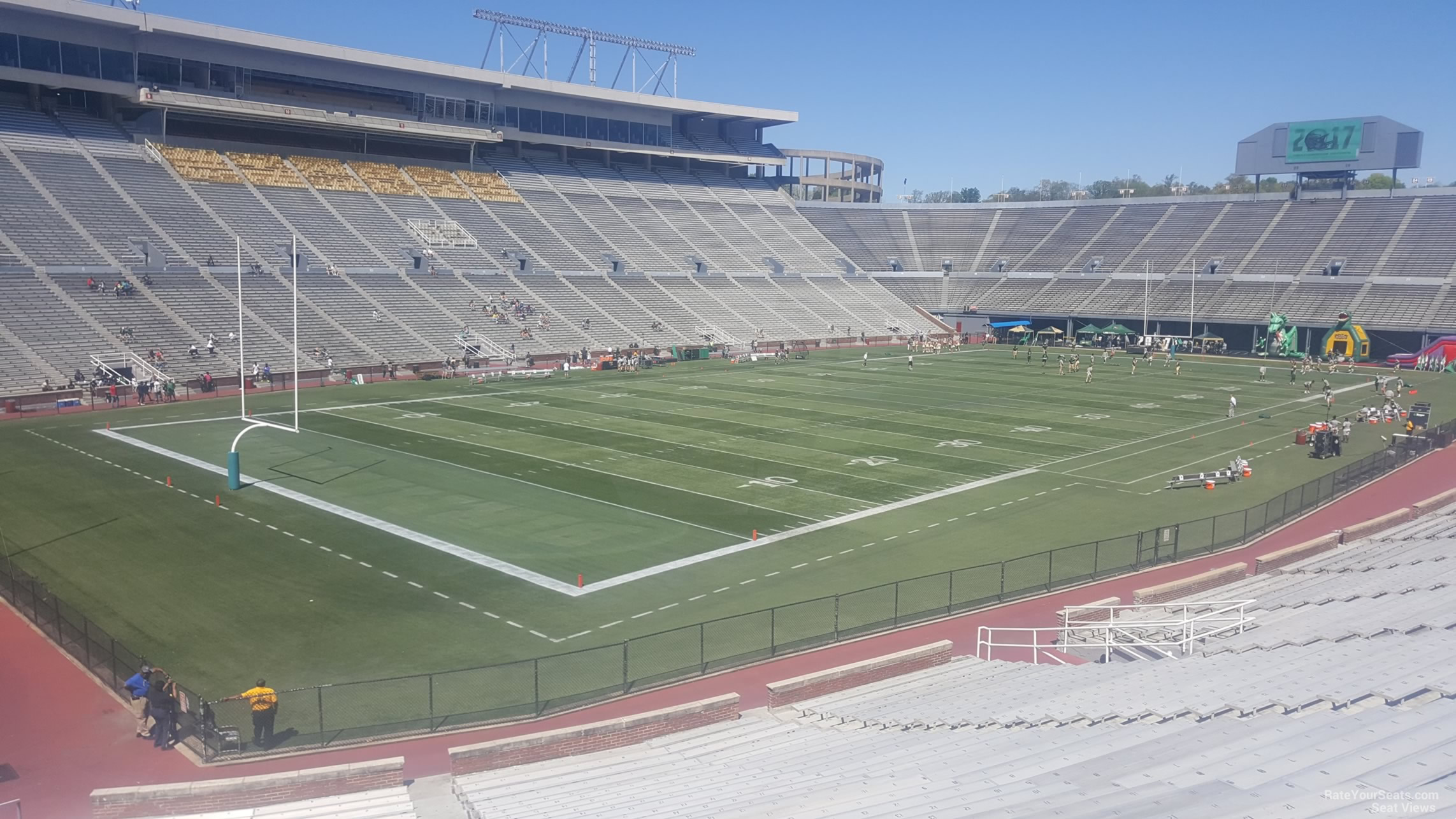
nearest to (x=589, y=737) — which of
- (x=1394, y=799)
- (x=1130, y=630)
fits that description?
(x=1394, y=799)

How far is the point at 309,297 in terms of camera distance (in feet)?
200

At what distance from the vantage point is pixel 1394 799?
285 inches

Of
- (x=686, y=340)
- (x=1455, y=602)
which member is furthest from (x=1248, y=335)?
(x=1455, y=602)

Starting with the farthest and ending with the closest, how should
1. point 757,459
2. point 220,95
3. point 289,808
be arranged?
point 220,95 < point 757,459 < point 289,808

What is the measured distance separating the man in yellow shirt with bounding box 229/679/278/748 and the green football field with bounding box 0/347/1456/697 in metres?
2.33

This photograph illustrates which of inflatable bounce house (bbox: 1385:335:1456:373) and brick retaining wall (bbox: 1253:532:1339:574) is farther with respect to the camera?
inflatable bounce house (bbox: 1385:335:1456:373)

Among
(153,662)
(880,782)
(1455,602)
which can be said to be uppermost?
(1455,602)

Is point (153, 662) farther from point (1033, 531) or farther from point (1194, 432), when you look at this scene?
point (1194, 432)

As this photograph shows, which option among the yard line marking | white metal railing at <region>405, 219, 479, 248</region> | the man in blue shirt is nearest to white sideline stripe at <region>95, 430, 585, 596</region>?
the yard line marking

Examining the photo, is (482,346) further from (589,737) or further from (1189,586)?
(589,737)

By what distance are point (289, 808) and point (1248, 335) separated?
8809cm

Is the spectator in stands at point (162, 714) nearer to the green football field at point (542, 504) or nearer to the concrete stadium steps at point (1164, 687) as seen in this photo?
the green football field at point (542, 504)

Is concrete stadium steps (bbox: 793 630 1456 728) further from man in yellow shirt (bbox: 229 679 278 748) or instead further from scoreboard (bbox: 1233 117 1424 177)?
scoreboard (bbox: 1233 117 1424 177)

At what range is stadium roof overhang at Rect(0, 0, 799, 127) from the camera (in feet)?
201
